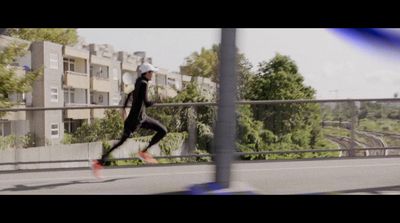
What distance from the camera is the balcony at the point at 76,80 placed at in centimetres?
5002

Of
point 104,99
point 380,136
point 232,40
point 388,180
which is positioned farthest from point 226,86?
point 104,99

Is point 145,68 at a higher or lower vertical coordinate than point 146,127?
higher

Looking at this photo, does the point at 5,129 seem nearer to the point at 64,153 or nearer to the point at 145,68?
the point at 64,153

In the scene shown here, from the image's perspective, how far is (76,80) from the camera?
51.8 metres

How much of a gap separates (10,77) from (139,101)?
14624 millimetres

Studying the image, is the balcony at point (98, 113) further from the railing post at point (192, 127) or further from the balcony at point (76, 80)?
the balcony at point (76, 80)

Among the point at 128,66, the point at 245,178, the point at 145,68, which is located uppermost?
the point at 128,66

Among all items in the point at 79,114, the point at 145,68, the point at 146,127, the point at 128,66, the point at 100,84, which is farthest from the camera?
the point at 128,66

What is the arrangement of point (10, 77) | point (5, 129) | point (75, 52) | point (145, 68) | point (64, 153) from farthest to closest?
point (75, 52)
point (10, 77)
point (5, 129)
point (64, 153)
point (145, 68)

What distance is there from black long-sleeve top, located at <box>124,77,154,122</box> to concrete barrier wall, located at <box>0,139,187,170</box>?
1.55 metres

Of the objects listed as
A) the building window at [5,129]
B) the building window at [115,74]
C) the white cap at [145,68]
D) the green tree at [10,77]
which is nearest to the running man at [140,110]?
the white cap at [145,68]

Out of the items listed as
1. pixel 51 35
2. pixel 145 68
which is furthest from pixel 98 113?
pixel 51 35

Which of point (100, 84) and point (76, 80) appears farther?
point (100, 84)
